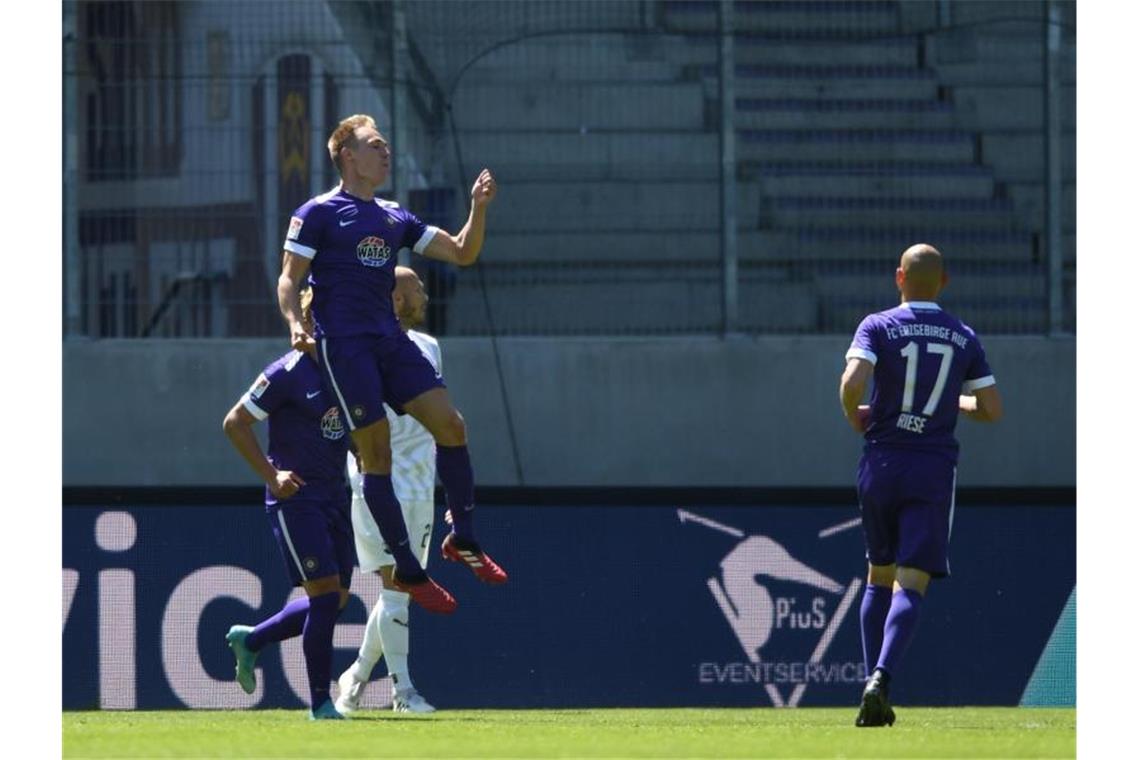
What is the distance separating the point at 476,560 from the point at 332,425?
874 millimetres

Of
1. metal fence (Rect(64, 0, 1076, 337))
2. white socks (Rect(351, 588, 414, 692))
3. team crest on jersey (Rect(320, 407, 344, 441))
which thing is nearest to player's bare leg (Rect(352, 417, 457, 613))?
team crest on jersey (Rect(320, 407, 344, 441))

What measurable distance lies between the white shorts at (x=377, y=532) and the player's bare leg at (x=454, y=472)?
99cm

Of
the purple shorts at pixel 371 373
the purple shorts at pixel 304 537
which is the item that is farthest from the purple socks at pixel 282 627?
the purple shorts at pixel 371 373

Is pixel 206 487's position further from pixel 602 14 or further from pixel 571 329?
pixel 602 14

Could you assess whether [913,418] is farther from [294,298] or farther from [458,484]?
[294,298]

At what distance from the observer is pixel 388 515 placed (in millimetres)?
8461

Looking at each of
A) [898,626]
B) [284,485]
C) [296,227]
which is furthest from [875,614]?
[296,227]

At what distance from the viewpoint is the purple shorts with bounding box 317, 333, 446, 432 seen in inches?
323

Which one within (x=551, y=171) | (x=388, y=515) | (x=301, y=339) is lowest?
(x=388, y=515)

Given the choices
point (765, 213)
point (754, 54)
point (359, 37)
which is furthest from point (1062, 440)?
point (359, 37)

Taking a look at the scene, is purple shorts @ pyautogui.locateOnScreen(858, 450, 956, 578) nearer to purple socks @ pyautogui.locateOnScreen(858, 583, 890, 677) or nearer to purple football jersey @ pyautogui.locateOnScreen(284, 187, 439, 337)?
purple socks @ pyautogui.locateOnScreen(858, 583, 890, 677)

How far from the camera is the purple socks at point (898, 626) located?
791cm

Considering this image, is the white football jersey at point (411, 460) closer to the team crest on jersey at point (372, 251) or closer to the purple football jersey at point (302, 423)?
the purple football jersey at point (302, 423)

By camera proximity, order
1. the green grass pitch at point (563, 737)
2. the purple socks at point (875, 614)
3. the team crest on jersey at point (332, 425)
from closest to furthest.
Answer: the green grass pitch at point (563, 737) → the purple socks at point (875, 614) → the team crest on jersey at point (332, 425)
